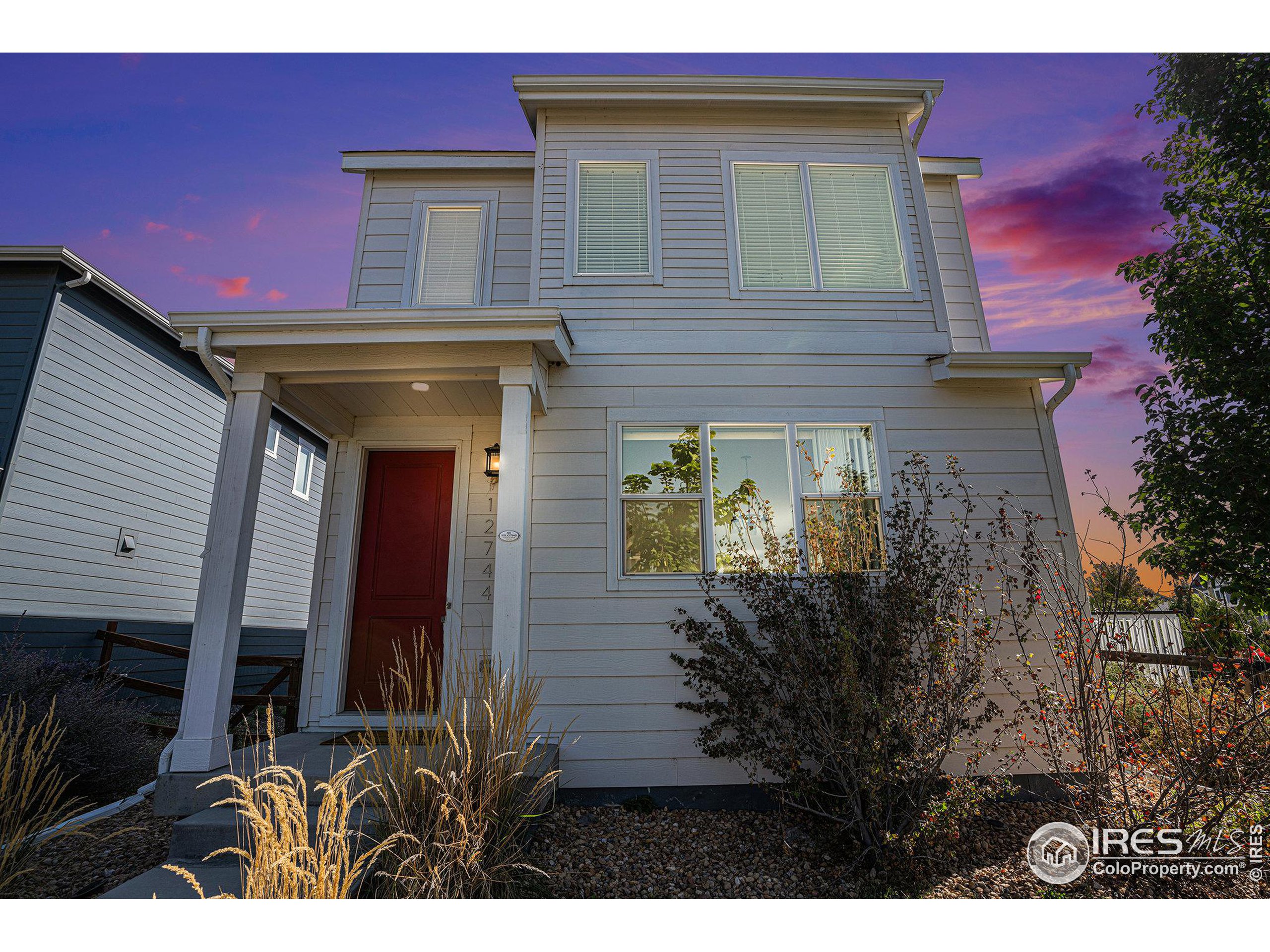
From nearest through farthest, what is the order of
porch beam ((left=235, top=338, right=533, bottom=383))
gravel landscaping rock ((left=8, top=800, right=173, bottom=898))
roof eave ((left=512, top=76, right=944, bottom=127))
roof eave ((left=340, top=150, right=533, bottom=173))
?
gravel landscaping rock ((left=8, top=800, right=173, bottom=898)) < porch beam ((left=235, top=338, right=533, bottom=383)) < roof eave ((left=512, top=76, right=944, bottom=127)) < roof eave ((left=340, top=150, right=533, bottom=173))

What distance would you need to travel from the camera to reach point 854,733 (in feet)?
11.0

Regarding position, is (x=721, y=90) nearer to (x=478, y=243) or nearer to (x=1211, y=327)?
(x=478, y=243)

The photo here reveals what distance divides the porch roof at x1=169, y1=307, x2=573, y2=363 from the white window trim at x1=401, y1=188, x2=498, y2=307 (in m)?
1.81

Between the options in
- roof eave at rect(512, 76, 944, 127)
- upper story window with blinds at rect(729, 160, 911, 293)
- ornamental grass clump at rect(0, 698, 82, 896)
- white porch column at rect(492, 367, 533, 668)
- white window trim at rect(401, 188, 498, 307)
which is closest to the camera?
ornamental grass clump at rect(0, 698, 82, 896)

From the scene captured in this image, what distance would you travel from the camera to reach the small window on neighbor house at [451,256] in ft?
19.8

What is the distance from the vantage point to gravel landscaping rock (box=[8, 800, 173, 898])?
291 cm

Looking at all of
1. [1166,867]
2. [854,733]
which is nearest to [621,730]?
[854,733]

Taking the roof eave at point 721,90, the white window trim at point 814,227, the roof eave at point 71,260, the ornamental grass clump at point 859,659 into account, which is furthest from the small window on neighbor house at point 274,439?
the ornamental grass clump at point 859,659

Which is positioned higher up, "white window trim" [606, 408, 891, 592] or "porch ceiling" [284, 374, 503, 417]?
"porch ceiling" [284, 374, 503, 417]

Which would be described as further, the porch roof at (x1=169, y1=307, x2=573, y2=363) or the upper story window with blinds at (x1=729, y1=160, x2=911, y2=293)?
the upper story window with blinds at (x1=729, y1=160, x2=911, y2=293)

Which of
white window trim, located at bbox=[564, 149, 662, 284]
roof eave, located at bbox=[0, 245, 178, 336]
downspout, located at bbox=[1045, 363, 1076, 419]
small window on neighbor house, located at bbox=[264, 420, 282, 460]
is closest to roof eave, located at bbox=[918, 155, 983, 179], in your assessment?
downspout, located at bbox=[1045, 363, 1076, 419]

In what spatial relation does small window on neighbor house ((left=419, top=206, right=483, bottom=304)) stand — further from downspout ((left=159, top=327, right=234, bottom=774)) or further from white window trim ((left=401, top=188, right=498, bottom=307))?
downspout ((left=159, top=327, right=234, bottom=774))

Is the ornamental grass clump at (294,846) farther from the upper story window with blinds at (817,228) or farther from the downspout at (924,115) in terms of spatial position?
the downspout at (924,115)
